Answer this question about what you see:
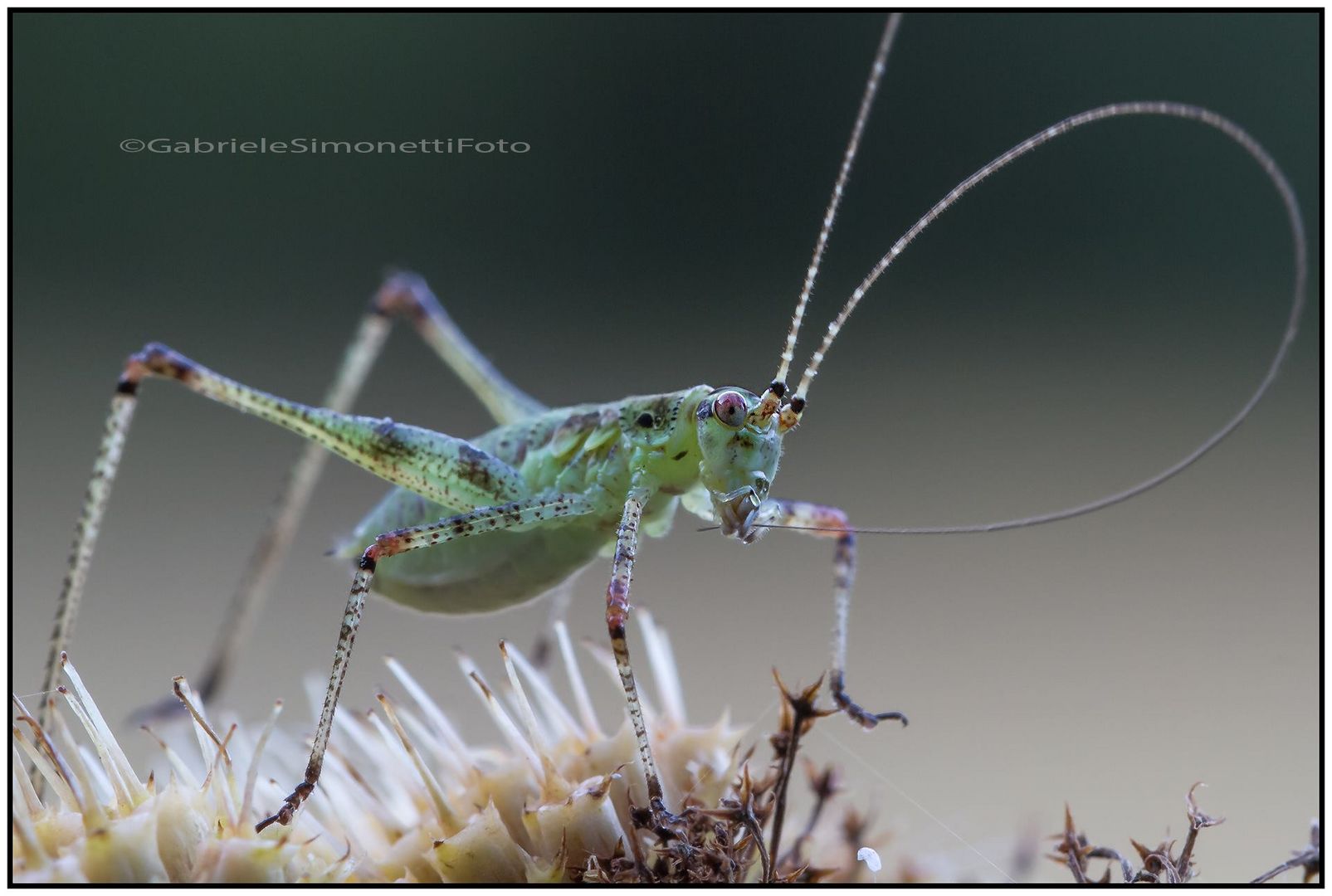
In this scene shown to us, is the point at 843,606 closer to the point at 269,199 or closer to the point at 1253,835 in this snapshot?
the point at 1253,835

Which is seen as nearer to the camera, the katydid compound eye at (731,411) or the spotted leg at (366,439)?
the katydid compound eye at (731,411)

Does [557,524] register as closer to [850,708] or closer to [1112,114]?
[850,708]

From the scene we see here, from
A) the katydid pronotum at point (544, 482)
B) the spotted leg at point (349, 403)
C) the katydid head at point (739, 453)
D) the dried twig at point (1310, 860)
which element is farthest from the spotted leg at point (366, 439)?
the dried twig at point (1310, 860)

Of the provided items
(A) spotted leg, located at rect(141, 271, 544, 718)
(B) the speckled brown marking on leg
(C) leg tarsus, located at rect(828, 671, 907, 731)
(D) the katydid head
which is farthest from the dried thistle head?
(A) spotted leg, located at rect(141, 271, 544, 718)

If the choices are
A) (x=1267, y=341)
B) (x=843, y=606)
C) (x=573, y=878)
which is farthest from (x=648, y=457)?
(x=1267, y=341)

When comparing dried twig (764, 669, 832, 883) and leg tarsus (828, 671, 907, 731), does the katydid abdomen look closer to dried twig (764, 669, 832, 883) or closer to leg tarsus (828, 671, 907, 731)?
leg tarsus (828, 671, 907, 731)

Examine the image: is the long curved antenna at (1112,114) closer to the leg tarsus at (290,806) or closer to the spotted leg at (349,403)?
the leg tarsus at (290,806)

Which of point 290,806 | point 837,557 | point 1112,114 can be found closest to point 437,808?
point 290,806
